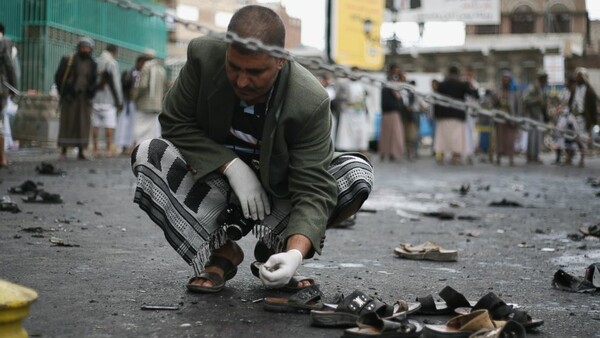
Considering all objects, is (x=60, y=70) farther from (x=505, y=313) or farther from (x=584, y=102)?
(x=505, y=313)

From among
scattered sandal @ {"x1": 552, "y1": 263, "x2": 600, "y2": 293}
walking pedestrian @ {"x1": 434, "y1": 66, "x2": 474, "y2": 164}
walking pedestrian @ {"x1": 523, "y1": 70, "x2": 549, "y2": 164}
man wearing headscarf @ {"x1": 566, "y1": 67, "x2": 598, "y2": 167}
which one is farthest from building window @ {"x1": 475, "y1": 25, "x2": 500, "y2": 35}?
scattered sandal @ {"x1": 552, "y1": 263, "x2": 600, "y2": 293}

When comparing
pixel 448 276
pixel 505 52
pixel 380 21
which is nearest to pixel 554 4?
pixel 505 52

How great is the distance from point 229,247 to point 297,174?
2.01 ft

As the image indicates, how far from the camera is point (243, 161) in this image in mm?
3896

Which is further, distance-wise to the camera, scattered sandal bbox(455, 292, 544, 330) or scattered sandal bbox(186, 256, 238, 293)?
scattered sandal bbox(186, 256, 238, 293)

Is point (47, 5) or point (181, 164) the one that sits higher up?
point (47, 5)

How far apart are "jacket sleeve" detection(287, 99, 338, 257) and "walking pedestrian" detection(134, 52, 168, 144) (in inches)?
530

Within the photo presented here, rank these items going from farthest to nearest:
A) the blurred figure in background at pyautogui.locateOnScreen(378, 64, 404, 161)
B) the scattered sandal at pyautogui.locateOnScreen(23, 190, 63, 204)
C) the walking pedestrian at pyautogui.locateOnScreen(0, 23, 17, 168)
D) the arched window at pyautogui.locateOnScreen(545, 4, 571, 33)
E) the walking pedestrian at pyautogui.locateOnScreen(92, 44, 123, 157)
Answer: the arched window at pyautogui.locateOnScreen(545, 4, 571, 33)
the blurred figure in background at pyautogui.locateOnScreen(378, 64, 404, 161)
the walking pedestrian at pyautogui.locateOnScreen(92, 44, 123, 157)
the walking pedestrian at pyautogui.locateOnScreen(0, 23, 17, 168)
the scattered sandal at pyautogui.locateOnScreen(23, 190, 63, 204)

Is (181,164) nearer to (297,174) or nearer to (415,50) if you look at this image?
(297,174)

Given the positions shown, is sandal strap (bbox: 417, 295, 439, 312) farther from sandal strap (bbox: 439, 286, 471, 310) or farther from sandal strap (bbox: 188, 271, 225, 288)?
sandal strap (bbox: 188, 271, 225, 288)

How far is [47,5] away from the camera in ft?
59.9

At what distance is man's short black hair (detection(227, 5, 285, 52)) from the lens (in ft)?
11.6

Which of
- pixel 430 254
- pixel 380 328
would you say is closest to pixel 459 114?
pixel 430 254

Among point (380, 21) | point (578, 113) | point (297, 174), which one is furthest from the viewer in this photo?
point (380, 21)
